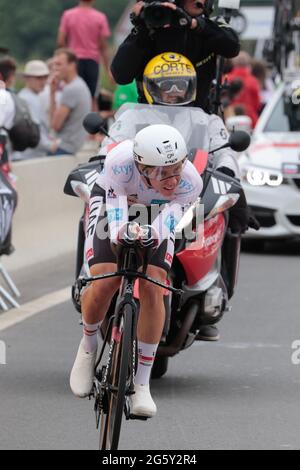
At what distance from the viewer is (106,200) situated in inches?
296

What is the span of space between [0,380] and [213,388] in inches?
49.8

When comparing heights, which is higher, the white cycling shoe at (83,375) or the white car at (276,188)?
the white cycling shoe at (83,375)

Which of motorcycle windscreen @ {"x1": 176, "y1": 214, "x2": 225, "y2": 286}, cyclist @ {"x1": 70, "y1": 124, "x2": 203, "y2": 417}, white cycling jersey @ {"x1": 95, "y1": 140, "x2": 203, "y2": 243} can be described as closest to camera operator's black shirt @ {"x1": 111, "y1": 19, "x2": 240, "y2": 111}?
motorcycle windscreen @ {"x1": 176, "y1": 214, "x2": 225, "y2": 286}

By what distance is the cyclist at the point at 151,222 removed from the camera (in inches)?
285

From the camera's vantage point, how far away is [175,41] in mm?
9977

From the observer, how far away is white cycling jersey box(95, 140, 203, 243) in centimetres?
740

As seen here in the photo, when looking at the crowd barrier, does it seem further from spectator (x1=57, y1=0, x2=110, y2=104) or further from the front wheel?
the front wheel

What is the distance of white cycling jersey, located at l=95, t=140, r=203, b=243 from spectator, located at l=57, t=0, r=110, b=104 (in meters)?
13.0

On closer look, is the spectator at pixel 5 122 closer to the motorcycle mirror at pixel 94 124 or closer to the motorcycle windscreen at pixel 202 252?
the motorcycle mirror at pixel 94 124

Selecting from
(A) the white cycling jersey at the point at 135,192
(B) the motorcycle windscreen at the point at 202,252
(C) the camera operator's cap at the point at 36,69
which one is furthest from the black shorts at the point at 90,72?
(A) the white cycling jersey at the point at 135,192

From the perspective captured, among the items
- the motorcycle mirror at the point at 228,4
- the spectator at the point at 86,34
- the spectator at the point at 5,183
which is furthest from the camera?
the spectator at the point at 86,34

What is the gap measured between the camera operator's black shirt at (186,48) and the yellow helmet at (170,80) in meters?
0.28

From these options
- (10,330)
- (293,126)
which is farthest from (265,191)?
(10,330)

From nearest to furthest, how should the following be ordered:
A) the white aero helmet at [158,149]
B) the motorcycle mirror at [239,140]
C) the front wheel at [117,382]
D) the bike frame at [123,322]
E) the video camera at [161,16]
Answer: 1. the front wheel at [117,382]
2. the bike frame at [123,322]
3. the white aero helmet at [158,149]
4. the motorcycle mirror at [239,140]
5. the video camera at [161,16]
